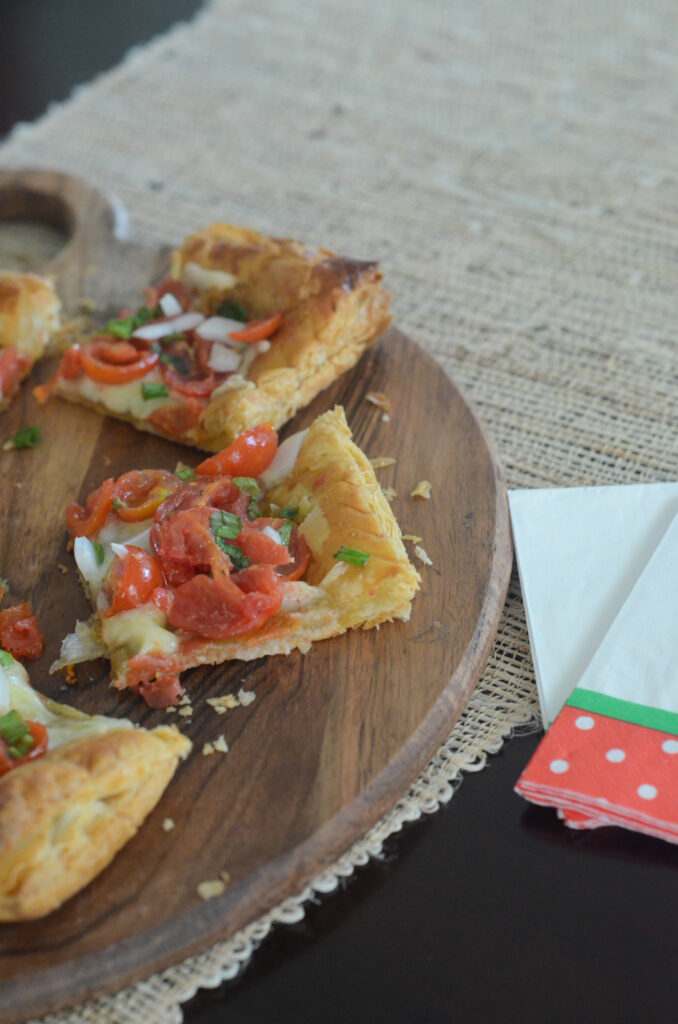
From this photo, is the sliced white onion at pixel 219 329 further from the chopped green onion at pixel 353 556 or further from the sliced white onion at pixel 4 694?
the sliced white onion at pixel 4 694

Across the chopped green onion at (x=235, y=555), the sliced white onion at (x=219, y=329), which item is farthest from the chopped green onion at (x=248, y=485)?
the sliced white onion at (x=219, y=329)

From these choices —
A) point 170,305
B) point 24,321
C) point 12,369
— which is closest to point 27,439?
point 12,369

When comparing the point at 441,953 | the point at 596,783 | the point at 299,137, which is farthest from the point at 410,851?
the point at 299,137

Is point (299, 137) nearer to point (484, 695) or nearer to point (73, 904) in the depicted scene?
point (484, 695)

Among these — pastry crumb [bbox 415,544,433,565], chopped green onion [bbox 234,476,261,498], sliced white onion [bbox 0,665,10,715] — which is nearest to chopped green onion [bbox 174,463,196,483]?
chopped green onion [bbox 234,476,261,498]

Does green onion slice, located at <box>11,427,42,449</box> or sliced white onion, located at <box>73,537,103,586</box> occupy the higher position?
sliced white onion, located at <box>73,537,103,586</box>

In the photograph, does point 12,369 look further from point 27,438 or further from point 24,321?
point 27,438

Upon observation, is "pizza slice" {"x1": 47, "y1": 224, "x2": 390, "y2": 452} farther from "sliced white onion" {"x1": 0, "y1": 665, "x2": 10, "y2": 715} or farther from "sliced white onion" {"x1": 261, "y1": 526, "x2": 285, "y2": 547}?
"sliced white onion" {"x1": 0, "y1": 665, "x2": 10, "y2": 715}

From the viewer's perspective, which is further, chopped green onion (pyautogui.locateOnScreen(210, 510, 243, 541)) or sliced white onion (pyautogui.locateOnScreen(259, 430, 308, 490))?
sliced white onion (pyautogui.locateOnScreen(259, 430, 308, 490))
